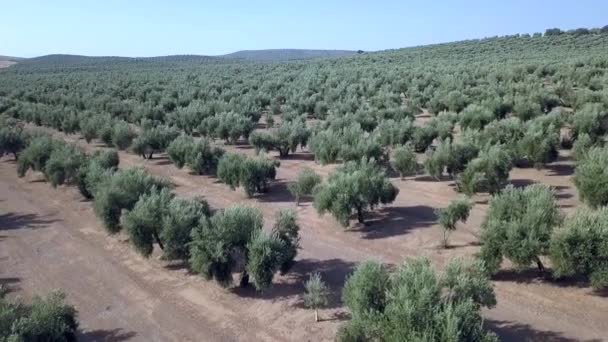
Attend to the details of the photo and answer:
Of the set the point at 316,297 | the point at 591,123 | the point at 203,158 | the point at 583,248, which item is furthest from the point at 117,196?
the point at 591,123

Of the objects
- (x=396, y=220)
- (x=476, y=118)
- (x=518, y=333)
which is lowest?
(x=518, y=333)

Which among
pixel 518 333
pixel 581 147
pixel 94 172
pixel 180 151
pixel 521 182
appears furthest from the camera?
pixel 180 151

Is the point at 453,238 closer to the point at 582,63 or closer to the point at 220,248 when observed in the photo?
the point at 220,248

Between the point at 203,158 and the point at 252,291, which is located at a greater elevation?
the point at 203,158

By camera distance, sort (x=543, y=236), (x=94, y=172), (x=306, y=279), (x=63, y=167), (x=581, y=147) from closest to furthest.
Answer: (x=543, y=236) < (x=306, y=279) < (x=581, y=147) < (x=94, y=172) < (x=63, y=167)

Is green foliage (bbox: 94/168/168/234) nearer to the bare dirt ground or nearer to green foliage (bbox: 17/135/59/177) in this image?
the bare dirt ground

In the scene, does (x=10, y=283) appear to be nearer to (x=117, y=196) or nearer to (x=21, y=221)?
(x=117, y=196)

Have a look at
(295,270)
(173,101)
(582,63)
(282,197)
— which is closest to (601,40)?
(582,63)
